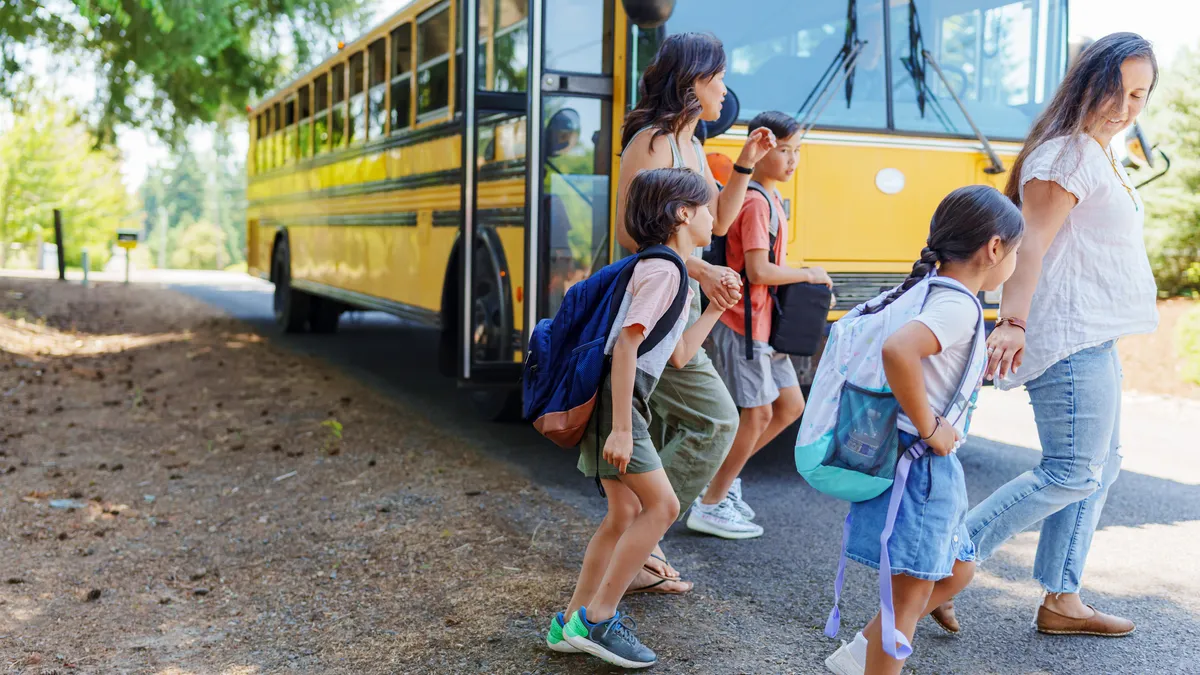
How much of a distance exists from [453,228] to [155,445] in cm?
210

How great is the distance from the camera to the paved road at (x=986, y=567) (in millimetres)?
3395

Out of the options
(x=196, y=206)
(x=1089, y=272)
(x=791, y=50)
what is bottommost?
(x=1089, y=272)

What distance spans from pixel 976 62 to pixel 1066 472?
302cm

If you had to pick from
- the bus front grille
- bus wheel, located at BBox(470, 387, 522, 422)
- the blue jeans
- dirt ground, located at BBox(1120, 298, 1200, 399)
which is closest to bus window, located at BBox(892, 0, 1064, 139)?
the bus front grille

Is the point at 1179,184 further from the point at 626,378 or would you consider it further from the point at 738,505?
the point at 626,378

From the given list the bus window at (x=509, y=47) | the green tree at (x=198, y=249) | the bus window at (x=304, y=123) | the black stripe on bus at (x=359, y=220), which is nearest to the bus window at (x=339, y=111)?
the black stripe on bus at (x=359, y=220)

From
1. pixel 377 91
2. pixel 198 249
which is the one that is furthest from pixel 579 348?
pixel 198 249

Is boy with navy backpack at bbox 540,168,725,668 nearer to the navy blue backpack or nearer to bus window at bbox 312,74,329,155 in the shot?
the navy blue backpack

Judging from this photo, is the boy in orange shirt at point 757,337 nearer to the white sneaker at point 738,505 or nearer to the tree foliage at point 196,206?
the white sneaker at point 738,505

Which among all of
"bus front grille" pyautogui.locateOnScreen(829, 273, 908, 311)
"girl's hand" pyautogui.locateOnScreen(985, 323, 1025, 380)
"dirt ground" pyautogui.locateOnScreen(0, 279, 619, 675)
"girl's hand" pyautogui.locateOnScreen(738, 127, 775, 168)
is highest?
"girl's hand" pyautogui.locateOnScreen(738, 127, 775, 168)

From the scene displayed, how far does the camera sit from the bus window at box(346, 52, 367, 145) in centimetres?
903

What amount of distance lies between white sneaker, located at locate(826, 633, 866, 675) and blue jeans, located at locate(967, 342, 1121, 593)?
23.4 inches

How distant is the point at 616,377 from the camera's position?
10.0 ft

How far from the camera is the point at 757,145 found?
364 cm
